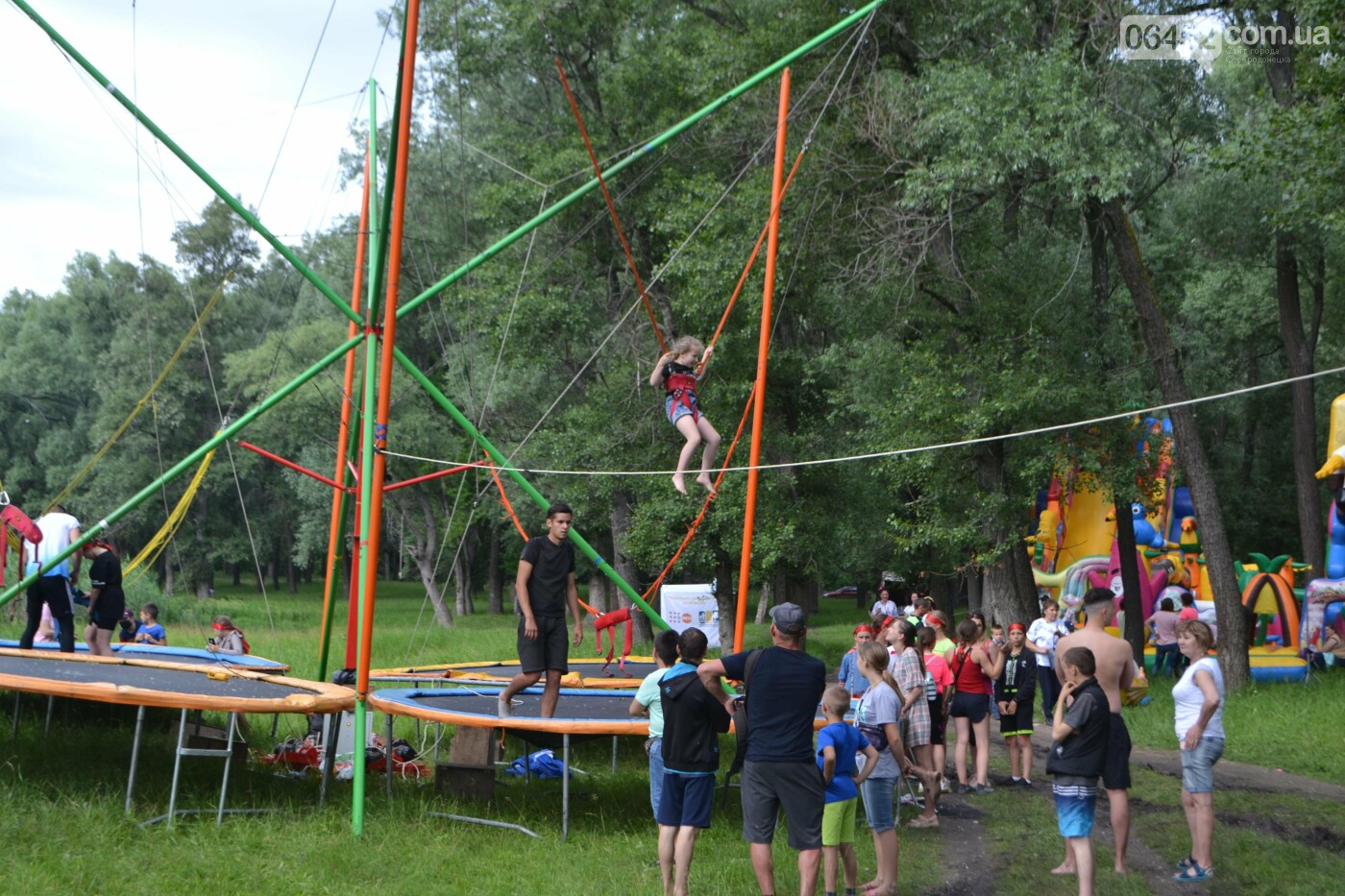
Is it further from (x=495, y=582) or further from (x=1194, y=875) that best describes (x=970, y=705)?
(x=495, y=582)

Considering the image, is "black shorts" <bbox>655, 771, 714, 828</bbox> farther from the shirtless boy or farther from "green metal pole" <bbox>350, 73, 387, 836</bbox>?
"green metal pole" <bbox>350, 73, 387, 836</bbox>

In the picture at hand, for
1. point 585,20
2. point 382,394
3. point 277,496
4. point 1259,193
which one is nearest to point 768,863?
point 382,394

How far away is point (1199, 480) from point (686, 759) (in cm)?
1120

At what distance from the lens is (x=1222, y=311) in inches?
940

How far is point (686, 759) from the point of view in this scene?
6402 millimetres

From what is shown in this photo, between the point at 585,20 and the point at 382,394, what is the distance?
15.5 metres

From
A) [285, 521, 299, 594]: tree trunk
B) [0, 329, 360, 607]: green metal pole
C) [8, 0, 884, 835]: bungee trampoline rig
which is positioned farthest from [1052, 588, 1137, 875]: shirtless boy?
[285, 521, 299, 594]: tree trunk

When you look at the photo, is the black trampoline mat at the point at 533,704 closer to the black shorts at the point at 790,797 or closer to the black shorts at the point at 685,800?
the black shorts at the point at 685,800

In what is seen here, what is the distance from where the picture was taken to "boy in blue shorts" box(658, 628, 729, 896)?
6.43 metres

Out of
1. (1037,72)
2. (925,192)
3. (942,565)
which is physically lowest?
(942,565)

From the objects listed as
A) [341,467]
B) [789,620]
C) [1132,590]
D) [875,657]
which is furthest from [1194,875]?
[1132,590]

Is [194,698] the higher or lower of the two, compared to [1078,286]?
lower

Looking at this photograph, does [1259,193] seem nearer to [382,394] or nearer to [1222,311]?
[1222,311]

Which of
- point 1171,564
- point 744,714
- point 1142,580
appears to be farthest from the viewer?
point 1142,580
